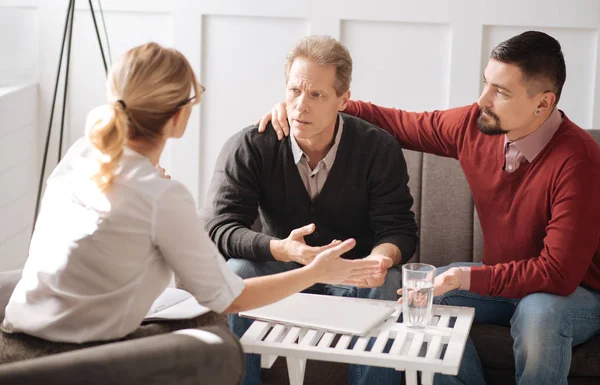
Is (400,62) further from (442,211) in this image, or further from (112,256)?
(112,256)

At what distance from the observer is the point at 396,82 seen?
12.1ft

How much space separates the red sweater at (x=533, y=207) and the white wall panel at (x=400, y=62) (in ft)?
3.00

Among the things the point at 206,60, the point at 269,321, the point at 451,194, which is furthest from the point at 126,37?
the point at 269,321

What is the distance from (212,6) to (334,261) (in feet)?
6.56

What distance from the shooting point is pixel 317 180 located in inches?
104

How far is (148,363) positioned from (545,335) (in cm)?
109

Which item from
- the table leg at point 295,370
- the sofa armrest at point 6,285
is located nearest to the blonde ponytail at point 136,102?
the sofa armrest at point 6,285

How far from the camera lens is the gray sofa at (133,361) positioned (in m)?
1.56

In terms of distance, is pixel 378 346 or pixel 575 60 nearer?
pixel 378 346

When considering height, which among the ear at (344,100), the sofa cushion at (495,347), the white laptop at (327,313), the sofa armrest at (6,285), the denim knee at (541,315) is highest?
the ear at (344,100)

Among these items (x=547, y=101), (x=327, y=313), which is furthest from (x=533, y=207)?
(x=327, y=313)

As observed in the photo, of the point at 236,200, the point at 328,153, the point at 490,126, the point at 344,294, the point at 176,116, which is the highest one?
the point at 176,116

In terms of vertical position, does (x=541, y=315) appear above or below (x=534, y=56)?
below

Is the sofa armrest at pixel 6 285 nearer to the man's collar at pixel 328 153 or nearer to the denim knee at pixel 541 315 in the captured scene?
the man's collar at pixel 328 153
